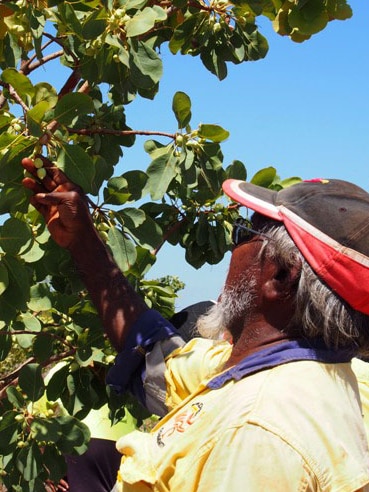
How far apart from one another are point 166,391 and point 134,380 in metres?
0.16

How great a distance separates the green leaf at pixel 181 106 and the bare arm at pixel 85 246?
1.36 ft

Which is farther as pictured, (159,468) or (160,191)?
(160,191)

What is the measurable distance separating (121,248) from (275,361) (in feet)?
2.30

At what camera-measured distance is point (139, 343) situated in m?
2.22

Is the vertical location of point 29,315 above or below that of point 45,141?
below

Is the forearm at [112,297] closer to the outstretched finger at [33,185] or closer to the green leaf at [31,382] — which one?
the outstretched finger at [33,185]

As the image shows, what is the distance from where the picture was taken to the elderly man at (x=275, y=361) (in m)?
1.45

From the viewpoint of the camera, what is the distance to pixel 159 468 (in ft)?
5.31

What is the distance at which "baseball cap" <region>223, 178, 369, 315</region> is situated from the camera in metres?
1.64

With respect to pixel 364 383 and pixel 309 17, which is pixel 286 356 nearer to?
pixel 364 383

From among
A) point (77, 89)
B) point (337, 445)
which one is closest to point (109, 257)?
point (77, 89)

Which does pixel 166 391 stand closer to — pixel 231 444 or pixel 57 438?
pixel 57 438

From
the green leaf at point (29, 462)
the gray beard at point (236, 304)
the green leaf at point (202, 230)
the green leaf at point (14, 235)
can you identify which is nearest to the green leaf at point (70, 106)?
the green leaf at point (14, 235)

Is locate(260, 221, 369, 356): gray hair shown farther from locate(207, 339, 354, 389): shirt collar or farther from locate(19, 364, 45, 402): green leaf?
locate(19, 364, 45, 402): green leaf
